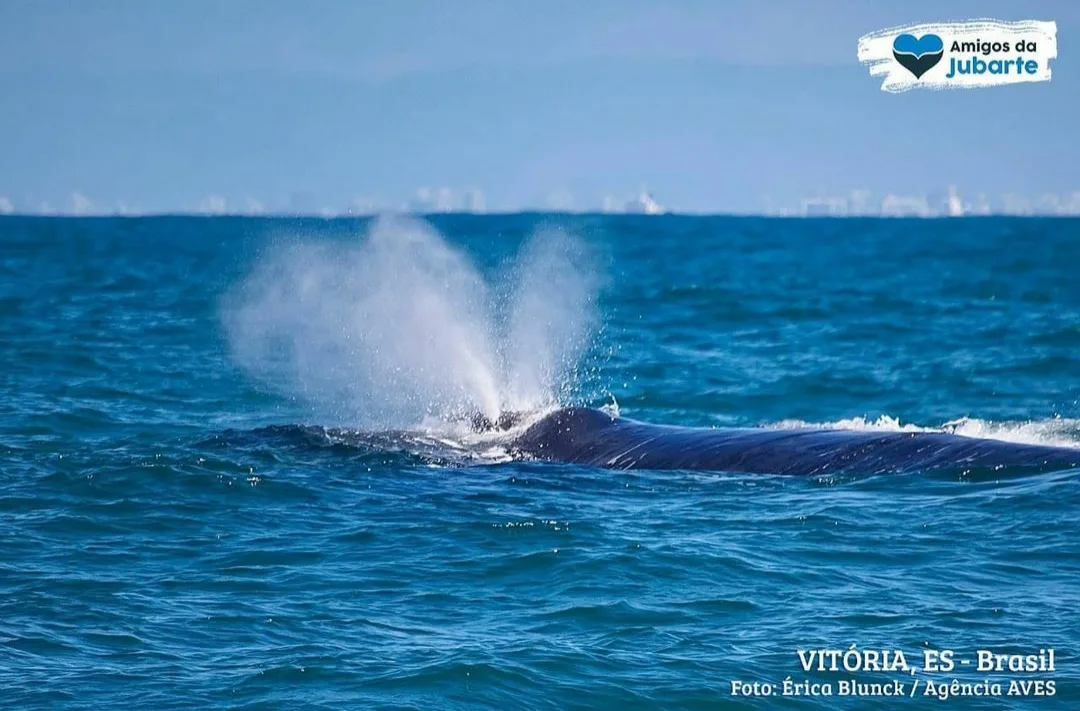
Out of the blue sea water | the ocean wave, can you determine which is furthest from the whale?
the ocean wave

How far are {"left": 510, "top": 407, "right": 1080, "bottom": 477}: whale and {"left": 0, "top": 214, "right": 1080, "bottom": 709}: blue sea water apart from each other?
0.34 m

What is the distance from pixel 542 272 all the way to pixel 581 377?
10.6 feet

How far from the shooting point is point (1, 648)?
29.2ft

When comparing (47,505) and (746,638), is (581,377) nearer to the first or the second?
(47,505)

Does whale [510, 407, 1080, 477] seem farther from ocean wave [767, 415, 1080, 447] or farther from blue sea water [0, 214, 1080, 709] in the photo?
ocean wave [767, 415, 1080, 447]

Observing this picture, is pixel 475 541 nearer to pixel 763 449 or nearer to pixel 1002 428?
pixel 763 449

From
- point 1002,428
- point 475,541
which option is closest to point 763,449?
point 1002,428

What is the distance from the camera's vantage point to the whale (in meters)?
13.4

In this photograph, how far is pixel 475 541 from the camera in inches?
453

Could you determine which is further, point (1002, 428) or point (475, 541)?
point (1002, 428)

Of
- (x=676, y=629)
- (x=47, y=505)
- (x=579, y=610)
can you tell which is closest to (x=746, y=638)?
(x=676, y=629)

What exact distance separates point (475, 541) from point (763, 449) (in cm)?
416

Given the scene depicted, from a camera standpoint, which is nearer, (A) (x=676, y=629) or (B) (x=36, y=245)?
(A) (x=676, y=629)

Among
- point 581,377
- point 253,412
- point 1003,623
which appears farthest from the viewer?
point 581,377
